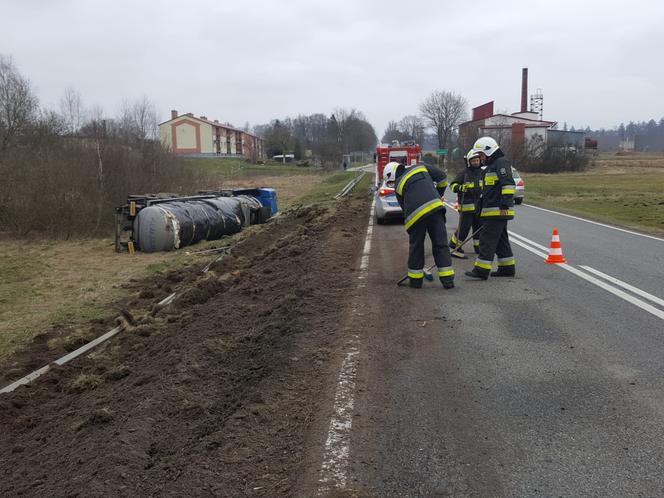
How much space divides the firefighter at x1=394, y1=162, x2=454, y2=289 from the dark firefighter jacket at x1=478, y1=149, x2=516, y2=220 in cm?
77

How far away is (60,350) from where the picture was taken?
7.67 metres

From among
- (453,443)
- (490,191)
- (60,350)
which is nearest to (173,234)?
(60,350)

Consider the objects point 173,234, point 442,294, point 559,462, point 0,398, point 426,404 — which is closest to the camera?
point 559,462

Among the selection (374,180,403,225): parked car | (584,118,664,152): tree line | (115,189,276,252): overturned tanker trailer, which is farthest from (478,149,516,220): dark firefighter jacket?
(584,118,664,152): tree line

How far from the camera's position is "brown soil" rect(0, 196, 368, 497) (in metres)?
3.27

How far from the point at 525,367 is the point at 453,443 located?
1.53 m

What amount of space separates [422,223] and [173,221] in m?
10.3

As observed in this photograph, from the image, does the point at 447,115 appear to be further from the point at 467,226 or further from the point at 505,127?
the point at 467,226

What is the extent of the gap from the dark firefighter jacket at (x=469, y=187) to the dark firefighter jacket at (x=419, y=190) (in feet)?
4.95

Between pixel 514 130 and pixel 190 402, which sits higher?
pixel 514 130

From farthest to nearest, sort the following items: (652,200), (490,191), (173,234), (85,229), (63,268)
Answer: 1. (652,200)
2. (85,229)
3. (173,234)
4. (63,268)
5. (490,191)

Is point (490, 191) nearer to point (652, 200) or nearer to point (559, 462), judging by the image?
point (559, 462)

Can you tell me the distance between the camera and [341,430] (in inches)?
141

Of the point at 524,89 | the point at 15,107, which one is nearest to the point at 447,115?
Answer: the point at 524,89
